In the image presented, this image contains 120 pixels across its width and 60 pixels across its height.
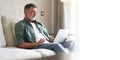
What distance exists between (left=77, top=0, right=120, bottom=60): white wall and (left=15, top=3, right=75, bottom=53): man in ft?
1.77

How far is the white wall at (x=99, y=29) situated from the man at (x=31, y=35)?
54cm

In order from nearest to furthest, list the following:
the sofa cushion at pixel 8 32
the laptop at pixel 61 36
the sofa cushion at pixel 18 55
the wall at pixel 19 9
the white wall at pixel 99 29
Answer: the white wall at pixel 99 29, the sofa cushion at pixel 18 55, the laptop at pixel 61 36, the sofa cushion at pixel 8 32, the wall at pixel 19 9

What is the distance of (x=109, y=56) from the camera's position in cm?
154

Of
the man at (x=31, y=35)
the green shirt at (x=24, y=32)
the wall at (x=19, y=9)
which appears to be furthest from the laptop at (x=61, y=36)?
the wall at (x=19, y=9)

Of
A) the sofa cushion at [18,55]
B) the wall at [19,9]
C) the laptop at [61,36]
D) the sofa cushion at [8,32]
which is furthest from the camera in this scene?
the wall at [19,9]

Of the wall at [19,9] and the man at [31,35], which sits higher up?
the wall at [19,9]

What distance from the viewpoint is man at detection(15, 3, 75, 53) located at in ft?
7.29

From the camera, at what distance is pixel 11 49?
2.11 meters

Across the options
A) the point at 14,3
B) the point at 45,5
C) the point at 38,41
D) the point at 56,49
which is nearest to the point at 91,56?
the point at 56,49

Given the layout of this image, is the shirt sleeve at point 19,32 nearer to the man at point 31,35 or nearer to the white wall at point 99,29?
the man at point 31,35

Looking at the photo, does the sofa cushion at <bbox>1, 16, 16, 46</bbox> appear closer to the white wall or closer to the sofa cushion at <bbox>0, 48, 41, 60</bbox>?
the sofa cushion at <bbox>0, 48, 41, 60</bbox>

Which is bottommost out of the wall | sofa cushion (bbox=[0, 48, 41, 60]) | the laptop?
sofa cushion (bbox=[0, 48, 41, 60])

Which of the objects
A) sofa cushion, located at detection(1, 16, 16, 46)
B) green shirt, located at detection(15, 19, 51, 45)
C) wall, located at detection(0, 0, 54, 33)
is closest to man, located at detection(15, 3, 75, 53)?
green shirt, located at detection(15, 19, 51, 45)

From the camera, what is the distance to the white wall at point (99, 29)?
4.81ft
